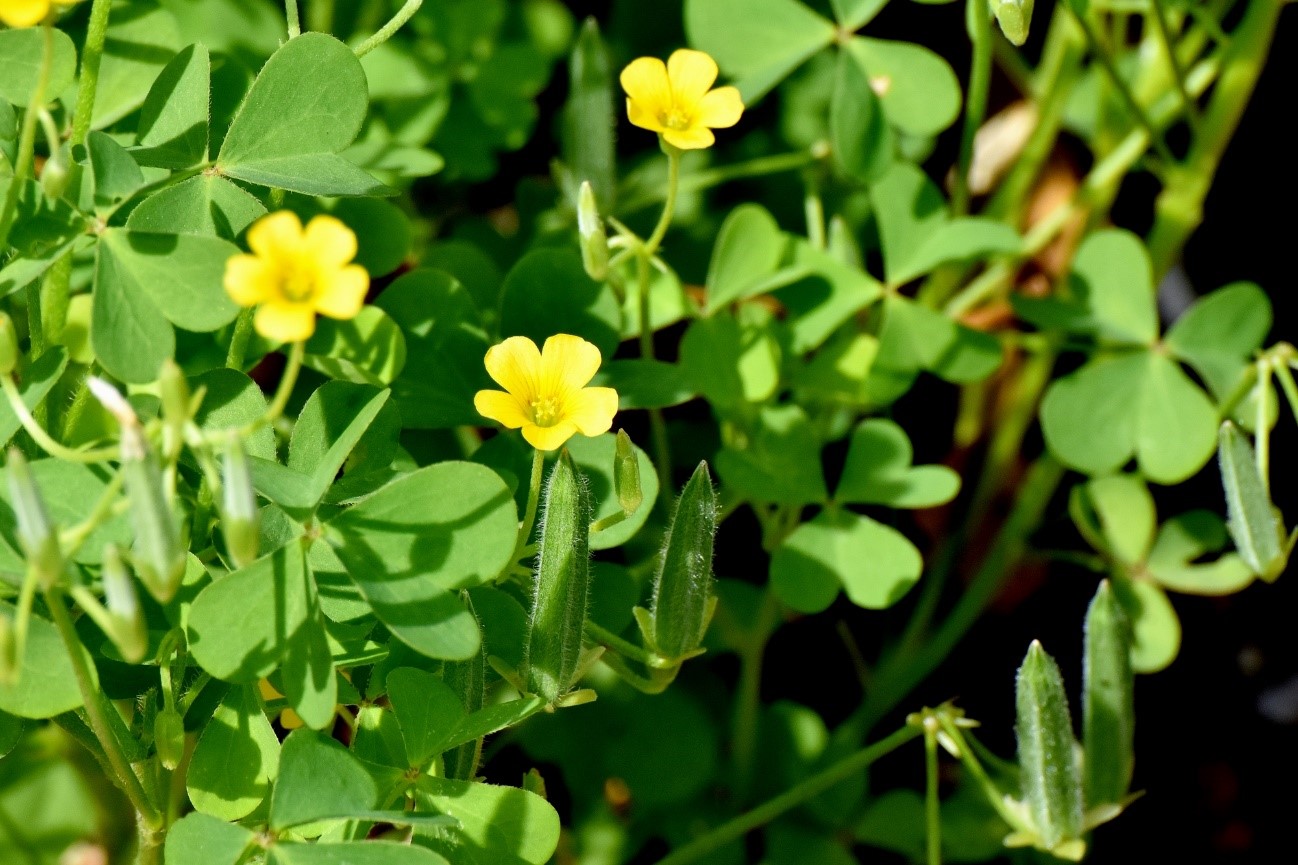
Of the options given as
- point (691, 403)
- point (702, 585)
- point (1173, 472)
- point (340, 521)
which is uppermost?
point (340, 521)

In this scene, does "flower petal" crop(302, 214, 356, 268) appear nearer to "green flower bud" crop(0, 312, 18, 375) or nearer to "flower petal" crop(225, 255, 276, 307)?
"flower petal" crop(225, 255, 276, 307)

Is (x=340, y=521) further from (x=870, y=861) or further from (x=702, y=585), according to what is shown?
(x=870, y=861)

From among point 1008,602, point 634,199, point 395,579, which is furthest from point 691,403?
point 395,579

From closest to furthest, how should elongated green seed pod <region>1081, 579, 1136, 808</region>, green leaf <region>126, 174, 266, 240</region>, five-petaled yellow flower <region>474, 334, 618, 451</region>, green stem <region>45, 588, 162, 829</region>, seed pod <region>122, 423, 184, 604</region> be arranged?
seed pod <region>122, 423, 184, 604</region>
green stem <region>45, 588, 162, 829</region>
five-petaled yellow flower <region>474, 334, 618, 451</region>
green leaf <region>126, 174, 266, 240</region>
elongated green seed pod <region>1081, 579, 1136, 808</region>

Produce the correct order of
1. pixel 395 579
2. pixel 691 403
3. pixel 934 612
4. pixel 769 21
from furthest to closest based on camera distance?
pixel 934 612 < pixel 691 403 < pixel 769 21 < pixel 395 579

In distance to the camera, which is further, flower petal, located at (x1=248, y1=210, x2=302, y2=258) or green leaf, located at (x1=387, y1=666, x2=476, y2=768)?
green leaf, located at (x1=387, y1=666, x2=476, y2=768)

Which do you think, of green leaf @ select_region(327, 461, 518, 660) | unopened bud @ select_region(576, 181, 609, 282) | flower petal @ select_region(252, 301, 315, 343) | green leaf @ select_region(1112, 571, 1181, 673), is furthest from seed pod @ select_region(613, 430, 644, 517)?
green leaf @ select_region(1112, 571, 1181, 673)

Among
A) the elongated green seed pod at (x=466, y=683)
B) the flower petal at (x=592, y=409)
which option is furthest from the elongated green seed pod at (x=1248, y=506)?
the elongated green seed pod at (x=466, y=683)
